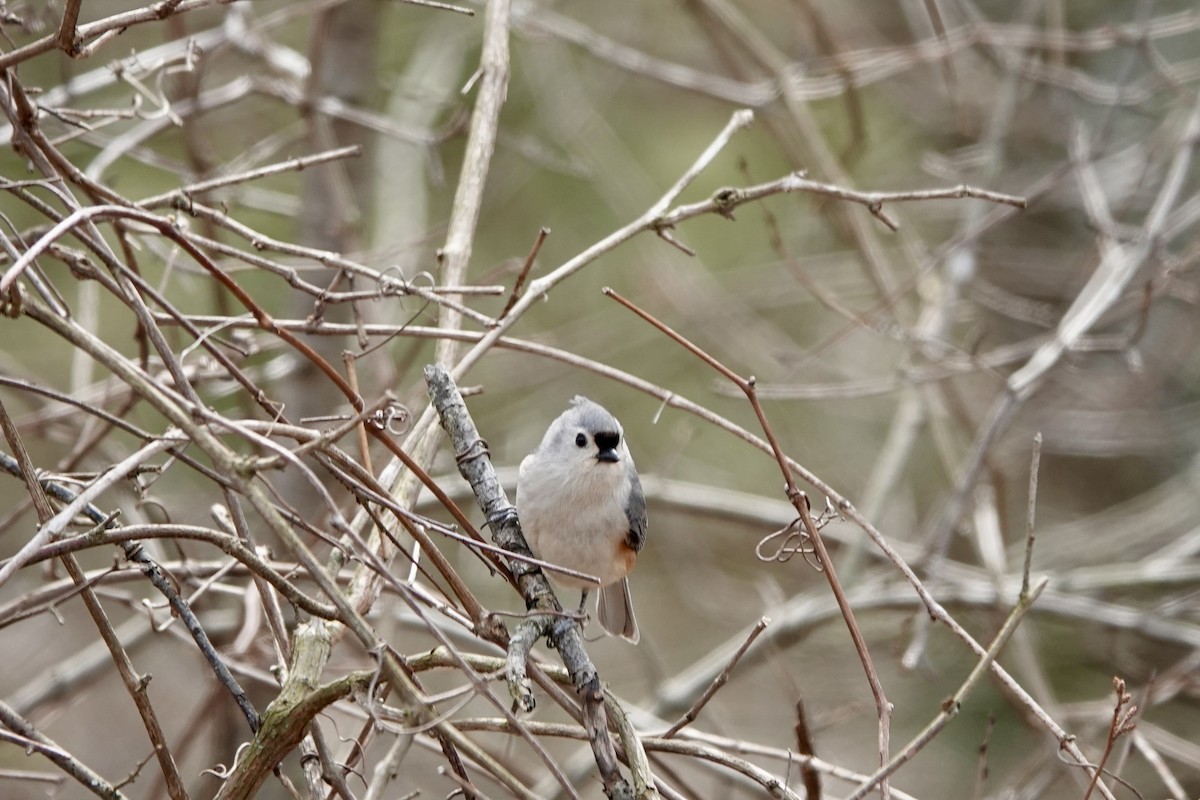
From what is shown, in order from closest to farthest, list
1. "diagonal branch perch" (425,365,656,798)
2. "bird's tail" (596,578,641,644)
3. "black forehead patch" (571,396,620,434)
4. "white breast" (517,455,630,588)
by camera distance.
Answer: "diagonal branch perch" (425,365,656,798)
"white breast" (517,455,630,588)
"black forehead patch" (571,396,620,434)
"bird's tail" (596,578,641,644)

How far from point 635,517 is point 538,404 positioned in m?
3.92

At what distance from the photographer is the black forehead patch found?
2.84 meters

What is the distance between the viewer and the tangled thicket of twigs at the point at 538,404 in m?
1.67

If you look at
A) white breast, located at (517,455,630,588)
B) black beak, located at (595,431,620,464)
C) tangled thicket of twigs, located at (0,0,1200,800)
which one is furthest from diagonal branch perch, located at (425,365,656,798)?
black beak, located at (595,431,620,464)

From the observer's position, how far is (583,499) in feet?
9.15

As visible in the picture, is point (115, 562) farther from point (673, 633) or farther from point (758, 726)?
point (673, 633)

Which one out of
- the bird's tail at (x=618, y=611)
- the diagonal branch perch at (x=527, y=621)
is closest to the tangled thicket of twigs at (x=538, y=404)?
the diagonal branch perch at (x=527, y=621)

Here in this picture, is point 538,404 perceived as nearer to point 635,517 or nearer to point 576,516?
point 635,517

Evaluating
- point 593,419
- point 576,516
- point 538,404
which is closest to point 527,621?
point 576,516

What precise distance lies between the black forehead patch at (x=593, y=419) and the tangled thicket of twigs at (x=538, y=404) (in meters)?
0.26

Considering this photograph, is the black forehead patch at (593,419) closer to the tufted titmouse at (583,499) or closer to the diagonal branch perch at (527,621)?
the tufted titmouse at (583,499)

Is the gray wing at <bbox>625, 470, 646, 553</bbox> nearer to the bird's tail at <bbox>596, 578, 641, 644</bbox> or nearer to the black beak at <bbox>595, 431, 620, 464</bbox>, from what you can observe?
the black beak at <bbox>595, 431, 620, 464</bbox>

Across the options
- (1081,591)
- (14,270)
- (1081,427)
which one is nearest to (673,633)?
(1081,427)

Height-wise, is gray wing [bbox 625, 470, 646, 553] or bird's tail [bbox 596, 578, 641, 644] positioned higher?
gray wing [bbox 625, 470, 646, 553]
